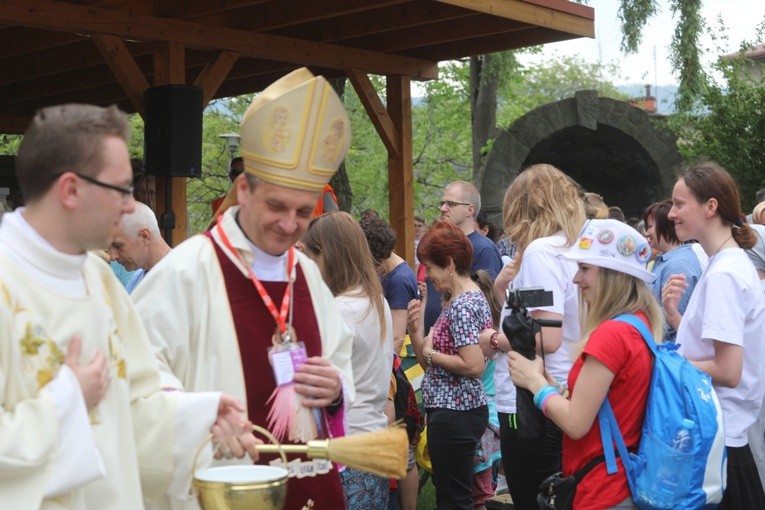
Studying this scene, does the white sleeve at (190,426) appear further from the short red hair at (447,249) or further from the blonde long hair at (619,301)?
the short red hair at (447,249)

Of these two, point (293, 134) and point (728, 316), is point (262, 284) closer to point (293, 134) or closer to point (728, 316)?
point (293, 134)

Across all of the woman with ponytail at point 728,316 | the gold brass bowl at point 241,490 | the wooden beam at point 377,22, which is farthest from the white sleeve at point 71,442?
the wooden beam at point 377,22

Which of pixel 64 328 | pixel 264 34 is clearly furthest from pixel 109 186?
pixel 264 34

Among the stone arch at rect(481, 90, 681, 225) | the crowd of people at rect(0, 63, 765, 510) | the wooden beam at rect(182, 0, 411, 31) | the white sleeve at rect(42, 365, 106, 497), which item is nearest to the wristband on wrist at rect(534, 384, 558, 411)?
the crowd of people at rect(0, 63, 765, 510)

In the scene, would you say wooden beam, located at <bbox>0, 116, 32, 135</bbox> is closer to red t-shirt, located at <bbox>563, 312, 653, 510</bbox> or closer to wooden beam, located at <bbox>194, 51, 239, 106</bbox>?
wooden beam, located at <bbox>194, 51, 239, 106</bbox>

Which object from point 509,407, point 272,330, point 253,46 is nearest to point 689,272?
point 509,407

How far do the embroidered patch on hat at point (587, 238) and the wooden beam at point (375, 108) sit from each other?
6924mm

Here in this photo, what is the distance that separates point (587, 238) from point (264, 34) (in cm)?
650

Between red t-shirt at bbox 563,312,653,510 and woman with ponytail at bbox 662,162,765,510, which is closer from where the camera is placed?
red t-shirt at bbox 563,312,653,510

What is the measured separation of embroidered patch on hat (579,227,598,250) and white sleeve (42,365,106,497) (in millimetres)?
2040

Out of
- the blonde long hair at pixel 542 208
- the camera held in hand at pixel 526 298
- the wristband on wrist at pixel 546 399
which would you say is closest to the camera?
the wristband on wrist at pixel 546 399

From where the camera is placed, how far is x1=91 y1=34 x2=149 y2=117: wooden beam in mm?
8688

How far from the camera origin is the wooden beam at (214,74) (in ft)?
30.6

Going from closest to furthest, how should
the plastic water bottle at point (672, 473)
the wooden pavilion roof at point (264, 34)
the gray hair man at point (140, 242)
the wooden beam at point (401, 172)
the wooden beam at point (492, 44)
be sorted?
the plastic water bottle at point (672, 473) < the gray hair man at point (140, 242) < the wooden pavilion roof at point (264, 34) < the wooden beam at point (492, 44) < the wooden beam at point (401, 172)
